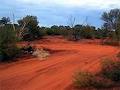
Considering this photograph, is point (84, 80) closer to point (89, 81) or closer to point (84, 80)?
point (84, 80)

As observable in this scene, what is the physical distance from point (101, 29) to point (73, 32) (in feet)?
27.9

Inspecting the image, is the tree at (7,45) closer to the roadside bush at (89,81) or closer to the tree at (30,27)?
the roadside bush at (89,81)

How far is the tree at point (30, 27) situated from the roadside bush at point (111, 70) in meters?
25.6

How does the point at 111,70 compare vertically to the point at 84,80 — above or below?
above

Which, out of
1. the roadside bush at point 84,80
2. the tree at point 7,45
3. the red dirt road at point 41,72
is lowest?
the red dirt road at point 41,72

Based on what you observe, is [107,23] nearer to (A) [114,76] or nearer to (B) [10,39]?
(B) [10,39]

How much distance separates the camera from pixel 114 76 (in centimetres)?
1598

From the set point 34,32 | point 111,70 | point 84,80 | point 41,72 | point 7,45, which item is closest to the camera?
point 84,80

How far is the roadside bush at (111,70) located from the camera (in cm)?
1603

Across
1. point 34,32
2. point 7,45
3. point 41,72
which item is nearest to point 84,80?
point 41,72

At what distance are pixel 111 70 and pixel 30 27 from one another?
2947 centimetres

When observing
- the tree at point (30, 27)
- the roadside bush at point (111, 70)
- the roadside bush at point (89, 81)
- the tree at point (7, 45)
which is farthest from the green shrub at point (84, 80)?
the tree at point (30, 27)

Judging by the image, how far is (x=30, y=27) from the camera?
45.2m

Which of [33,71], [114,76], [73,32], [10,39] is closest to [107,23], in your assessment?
[73,32]
